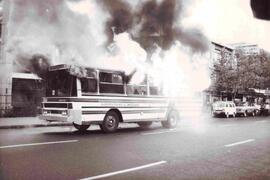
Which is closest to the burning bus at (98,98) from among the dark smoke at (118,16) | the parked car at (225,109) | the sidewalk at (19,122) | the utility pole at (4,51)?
the utility pole at (4,51)

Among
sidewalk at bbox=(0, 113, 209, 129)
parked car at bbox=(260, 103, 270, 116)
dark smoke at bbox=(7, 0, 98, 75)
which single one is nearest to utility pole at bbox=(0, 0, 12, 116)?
dark smoke at bbox=(7, 0, 98, 75)

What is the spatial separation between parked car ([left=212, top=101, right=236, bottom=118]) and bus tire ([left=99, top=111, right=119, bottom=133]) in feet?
45.2

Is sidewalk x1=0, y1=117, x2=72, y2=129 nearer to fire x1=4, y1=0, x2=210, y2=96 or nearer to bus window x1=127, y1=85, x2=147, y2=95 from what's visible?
bus window x1=127, y1=85, x2=147, y2=95

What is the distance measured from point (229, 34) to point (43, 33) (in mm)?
3544

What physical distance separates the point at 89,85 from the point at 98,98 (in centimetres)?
53

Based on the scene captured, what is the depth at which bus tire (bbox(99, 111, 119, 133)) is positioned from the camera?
31.4 ft

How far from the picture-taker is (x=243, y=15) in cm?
524

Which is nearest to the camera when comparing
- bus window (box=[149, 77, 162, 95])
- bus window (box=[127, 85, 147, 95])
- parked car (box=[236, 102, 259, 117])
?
bus window (box=[127, 85, 147, 95])

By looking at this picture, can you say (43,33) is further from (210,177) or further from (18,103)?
(18,103)

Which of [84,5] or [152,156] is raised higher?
[84,5]

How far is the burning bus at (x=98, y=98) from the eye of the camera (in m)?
8.60

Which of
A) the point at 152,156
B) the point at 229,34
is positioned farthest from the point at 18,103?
the point at 229,34

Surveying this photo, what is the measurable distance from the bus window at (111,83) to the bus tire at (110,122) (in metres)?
0.79

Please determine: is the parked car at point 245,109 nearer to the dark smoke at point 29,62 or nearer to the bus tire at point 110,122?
the bus tire at point 110,122
